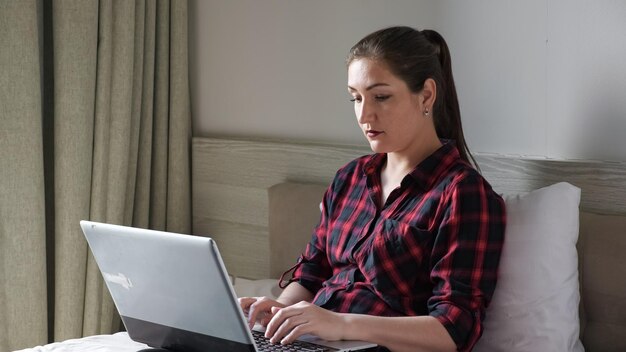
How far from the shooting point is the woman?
1619 millimetres

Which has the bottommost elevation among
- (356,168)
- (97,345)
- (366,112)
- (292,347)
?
(97,345)

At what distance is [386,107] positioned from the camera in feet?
5.91

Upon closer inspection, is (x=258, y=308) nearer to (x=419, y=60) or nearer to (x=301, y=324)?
(x=301, y=324)

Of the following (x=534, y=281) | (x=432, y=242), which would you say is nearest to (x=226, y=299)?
(x=432, y=242)

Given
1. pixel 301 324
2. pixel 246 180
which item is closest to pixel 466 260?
pixel 301 324

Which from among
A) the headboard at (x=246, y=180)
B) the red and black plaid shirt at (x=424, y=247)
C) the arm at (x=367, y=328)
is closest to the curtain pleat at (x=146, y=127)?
the headboard at (x=246, y=180)

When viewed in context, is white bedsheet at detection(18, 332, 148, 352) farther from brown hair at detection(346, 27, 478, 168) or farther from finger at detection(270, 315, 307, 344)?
brown hair at detection(346, 27, 478, 168)

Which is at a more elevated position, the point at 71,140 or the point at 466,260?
the point at 71,140

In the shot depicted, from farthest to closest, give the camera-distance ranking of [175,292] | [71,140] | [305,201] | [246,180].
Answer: [246,180], [71,140], [305,201], [175,292]

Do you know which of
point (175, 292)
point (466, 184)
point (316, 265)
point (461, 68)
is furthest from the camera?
point (461, 68)

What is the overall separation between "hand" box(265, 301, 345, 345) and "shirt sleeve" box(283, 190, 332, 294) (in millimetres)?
391

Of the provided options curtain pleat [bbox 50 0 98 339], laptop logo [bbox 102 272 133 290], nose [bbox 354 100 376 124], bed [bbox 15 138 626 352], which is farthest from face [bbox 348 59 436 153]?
curtain pleat [bbox 50 0 98 339]

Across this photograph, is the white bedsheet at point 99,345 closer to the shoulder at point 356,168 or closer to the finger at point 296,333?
the finger at point 296,333

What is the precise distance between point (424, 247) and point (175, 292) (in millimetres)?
498
